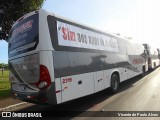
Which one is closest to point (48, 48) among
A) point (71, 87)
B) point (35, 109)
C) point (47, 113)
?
point (71, 87)

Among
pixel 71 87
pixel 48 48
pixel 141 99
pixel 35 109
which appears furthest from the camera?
pixel 141 99

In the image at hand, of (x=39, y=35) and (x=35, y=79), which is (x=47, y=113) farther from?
(x=39, y=35)

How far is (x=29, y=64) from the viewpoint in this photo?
7148 millimetres

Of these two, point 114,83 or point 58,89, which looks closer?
point 58,89

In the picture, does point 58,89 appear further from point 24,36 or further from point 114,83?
point 114,83

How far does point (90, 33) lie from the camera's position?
9594 mm

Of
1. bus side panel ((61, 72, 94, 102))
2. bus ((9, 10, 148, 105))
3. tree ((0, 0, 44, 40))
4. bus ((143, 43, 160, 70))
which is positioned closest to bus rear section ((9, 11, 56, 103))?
bus ((9, 10, 148, 105))

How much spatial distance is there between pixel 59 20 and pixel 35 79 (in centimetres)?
222

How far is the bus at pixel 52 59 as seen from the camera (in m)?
6.83

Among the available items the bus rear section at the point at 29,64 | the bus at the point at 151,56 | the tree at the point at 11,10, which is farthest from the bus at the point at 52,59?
the bus at the point at 151,56

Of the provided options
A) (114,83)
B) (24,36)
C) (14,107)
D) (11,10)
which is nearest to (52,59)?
(24,36)

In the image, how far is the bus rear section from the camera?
6.77 meters

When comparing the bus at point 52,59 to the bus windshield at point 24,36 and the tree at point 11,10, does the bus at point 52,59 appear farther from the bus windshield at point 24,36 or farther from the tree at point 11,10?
the tree at point 11,10

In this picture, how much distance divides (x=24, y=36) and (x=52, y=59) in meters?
1.45
